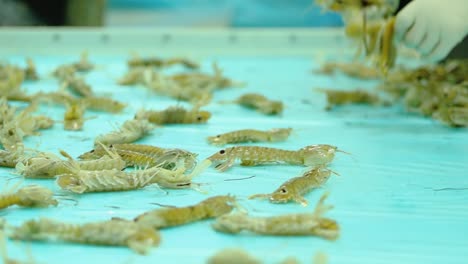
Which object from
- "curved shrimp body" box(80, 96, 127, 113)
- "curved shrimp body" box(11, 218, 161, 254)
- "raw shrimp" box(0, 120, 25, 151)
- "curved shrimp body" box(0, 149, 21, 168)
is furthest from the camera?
"curved shrimp body" box(80, 96, 127, 113)

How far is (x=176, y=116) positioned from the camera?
3020 millimetres

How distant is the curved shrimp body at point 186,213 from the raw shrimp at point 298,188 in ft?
0.48

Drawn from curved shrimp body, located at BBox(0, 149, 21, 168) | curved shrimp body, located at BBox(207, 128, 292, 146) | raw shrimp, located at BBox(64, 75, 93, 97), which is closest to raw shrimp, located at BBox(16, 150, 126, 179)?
curved shrimp body, located at BBox(0, 149, 21, 168)

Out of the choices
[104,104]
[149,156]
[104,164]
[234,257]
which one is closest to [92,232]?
[234,257]

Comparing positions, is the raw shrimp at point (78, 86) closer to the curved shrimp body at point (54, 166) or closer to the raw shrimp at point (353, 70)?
the curved shrimp body at point (54, 166)

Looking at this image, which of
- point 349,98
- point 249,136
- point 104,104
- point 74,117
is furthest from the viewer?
point 349,98

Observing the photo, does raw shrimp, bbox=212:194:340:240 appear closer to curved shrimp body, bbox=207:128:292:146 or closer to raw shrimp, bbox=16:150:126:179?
raw shrimp, bbox=16:150:126:179

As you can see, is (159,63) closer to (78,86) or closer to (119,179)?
(78,86)

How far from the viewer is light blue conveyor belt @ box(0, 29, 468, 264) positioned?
159 cm

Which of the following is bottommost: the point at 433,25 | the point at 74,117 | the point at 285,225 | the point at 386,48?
the point at 74,117

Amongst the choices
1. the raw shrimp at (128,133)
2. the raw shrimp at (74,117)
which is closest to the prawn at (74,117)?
the raw shrimp at (74,117)

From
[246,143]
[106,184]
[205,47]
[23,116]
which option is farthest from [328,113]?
[205,47]

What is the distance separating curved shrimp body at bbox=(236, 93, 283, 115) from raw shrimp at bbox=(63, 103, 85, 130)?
76cm

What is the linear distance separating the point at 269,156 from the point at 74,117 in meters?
1.01
